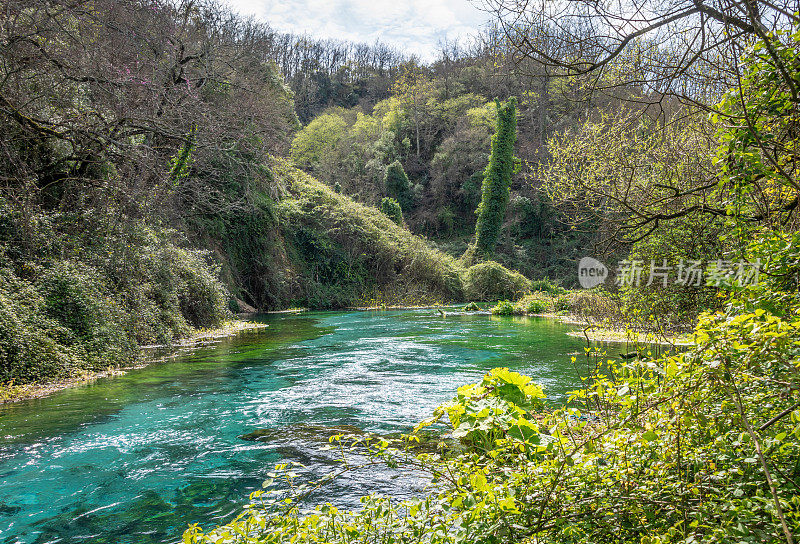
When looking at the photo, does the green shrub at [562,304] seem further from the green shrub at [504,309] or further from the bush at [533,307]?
the green shrub at [504,309]

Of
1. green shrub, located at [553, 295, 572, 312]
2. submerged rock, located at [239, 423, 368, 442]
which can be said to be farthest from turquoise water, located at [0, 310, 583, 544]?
green shrub, located at [553, 295, 572, 312]

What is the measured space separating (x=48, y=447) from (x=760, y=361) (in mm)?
6243

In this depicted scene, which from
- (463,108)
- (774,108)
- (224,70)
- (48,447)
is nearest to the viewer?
(774,108)

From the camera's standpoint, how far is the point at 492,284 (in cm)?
2878

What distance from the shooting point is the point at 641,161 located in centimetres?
994

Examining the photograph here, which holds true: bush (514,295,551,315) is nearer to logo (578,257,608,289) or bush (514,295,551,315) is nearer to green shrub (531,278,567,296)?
logo (578,257,608,289)

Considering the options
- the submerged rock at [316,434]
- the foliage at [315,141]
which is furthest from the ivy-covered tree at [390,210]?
the submerged rock at [316,434]

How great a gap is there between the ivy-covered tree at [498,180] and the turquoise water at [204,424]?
21319 millimetres

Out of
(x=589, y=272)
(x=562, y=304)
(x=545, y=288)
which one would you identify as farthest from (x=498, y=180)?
(x=562, y=304)

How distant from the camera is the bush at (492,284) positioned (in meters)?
28.5

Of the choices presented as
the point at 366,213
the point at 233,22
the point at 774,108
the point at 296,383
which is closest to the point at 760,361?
the point at 774,108

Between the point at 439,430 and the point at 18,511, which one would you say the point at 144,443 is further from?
the point at 439,430

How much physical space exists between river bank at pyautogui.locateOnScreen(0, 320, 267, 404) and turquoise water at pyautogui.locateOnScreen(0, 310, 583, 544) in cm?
26

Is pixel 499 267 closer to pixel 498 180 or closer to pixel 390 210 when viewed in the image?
pixel 498 180
